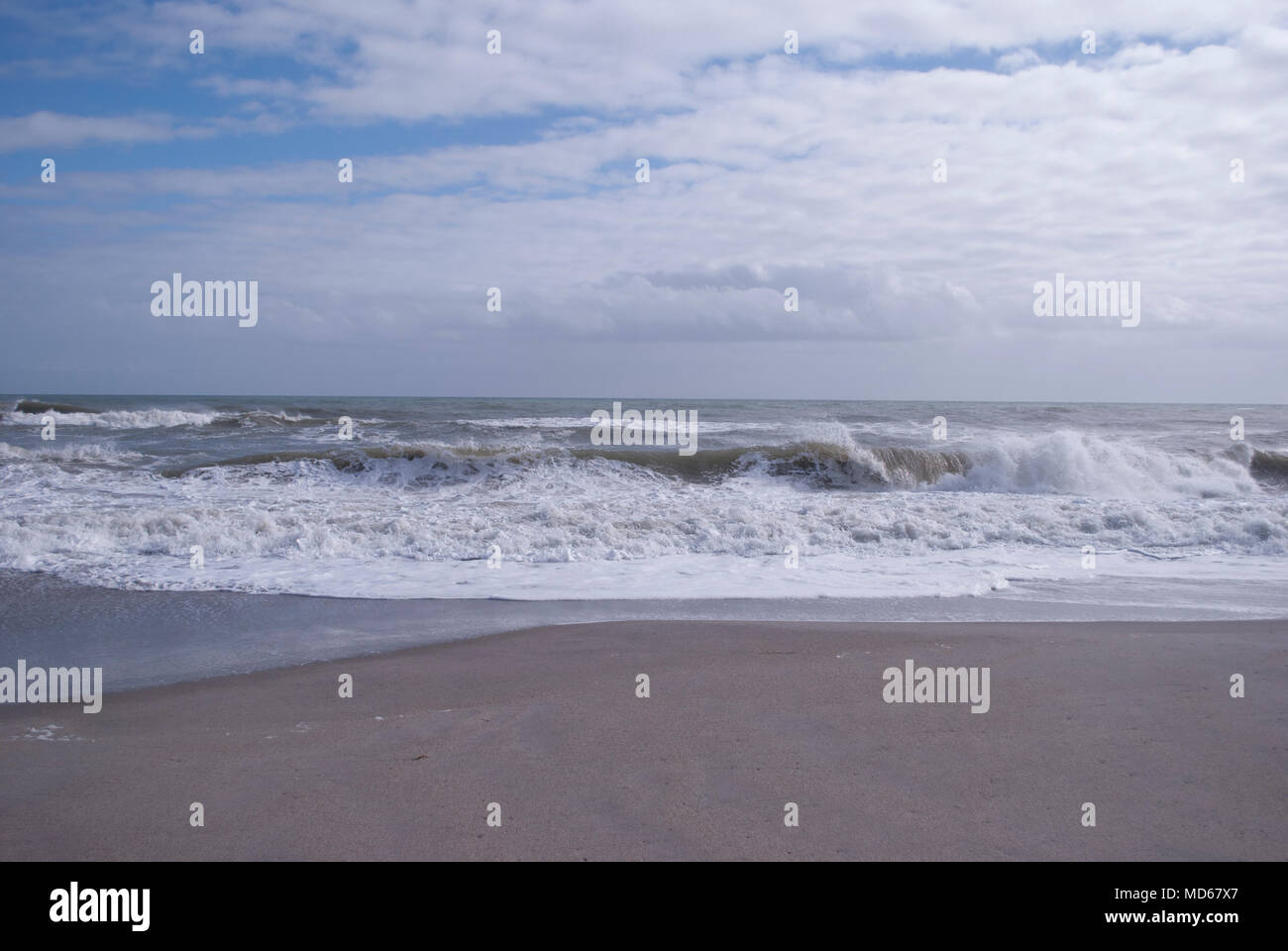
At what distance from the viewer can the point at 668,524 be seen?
10.9m

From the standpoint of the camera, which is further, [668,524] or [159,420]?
[159,420]

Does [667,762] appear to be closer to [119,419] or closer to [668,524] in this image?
[668,524]

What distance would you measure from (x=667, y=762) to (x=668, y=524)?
23.3ft

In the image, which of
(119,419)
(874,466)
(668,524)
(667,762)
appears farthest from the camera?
(119,419)

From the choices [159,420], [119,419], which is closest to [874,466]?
[159,420]

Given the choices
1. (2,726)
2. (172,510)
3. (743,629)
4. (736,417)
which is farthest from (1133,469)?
(736,417)

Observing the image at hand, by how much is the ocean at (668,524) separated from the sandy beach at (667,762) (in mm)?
2595

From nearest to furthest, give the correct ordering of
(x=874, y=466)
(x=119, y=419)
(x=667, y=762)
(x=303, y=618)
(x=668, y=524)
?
(x=667, y=762) < (x=303, y=618) < (x=668, y=524) < (x=874, y=466) < (x=119, y=419)

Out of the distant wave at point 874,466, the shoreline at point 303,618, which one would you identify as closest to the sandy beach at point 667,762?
the shoreline at point 303,618

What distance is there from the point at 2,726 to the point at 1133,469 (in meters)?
18.9

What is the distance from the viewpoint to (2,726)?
173 inches
